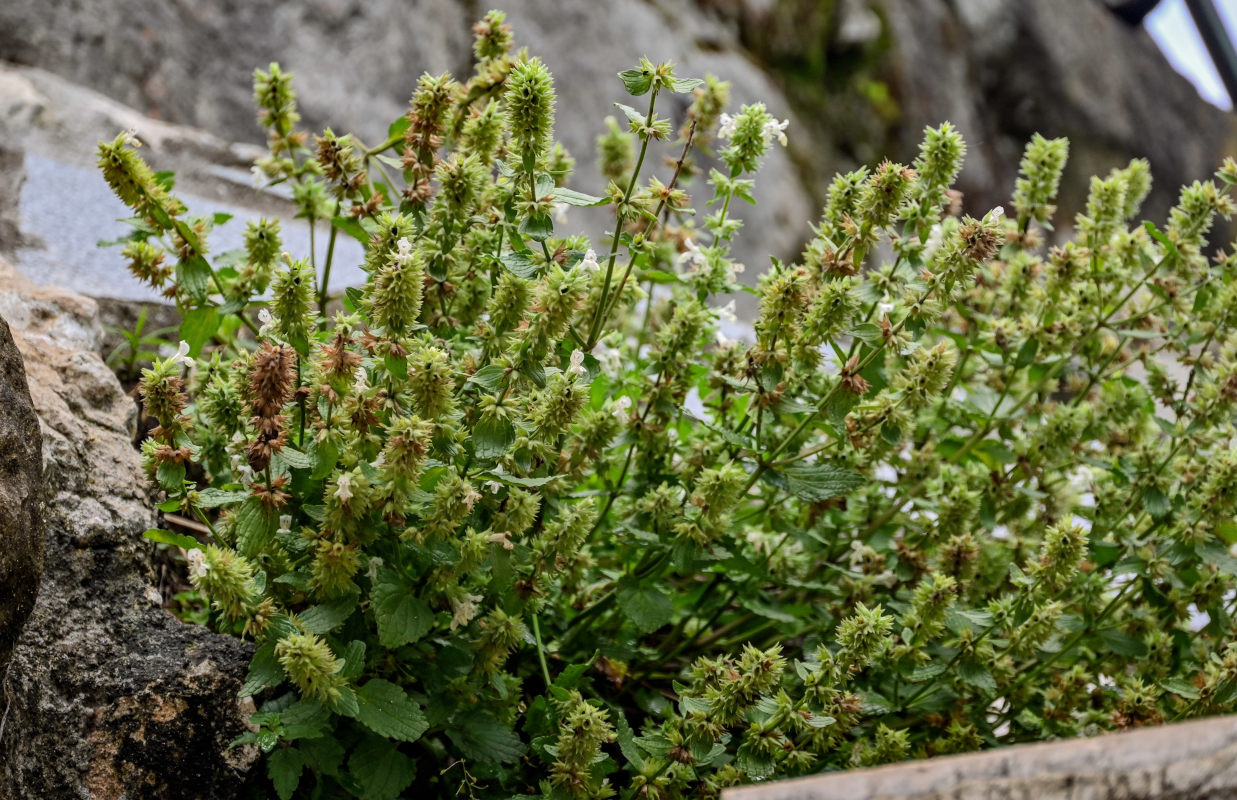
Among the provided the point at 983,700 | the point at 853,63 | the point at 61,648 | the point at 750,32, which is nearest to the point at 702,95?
the point at 983,700

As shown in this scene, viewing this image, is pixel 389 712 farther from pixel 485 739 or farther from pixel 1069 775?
pixel 1069 775

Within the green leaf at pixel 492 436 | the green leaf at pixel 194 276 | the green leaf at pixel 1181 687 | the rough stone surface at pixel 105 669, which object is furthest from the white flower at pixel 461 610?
the green leaf at pixel 1181 687

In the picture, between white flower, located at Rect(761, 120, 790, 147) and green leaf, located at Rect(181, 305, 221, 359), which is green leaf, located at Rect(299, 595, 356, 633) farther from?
white flower, located at Rect(761, 120, 790, 147)

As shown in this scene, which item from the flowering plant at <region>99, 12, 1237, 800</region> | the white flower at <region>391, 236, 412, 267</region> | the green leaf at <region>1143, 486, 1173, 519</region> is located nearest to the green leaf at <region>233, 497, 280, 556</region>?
the flowering plant at <region>99, 12, 1237, 800</region>

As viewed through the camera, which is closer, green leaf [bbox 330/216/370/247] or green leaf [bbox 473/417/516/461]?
green leaf [bbox 473/417/516/461]

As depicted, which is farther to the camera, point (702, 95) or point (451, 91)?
point (702, 95)

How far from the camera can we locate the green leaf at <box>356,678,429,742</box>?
1.50 m

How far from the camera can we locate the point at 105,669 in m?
1.65

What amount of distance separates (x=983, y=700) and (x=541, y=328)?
1.12 m

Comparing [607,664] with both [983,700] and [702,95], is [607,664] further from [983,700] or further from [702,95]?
[702,95]

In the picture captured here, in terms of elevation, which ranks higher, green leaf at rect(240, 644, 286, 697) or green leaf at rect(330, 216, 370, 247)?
green leaf at rect(330, 216, 370, 247)

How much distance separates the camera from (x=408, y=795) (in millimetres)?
1839

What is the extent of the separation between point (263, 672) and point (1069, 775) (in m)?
1.01

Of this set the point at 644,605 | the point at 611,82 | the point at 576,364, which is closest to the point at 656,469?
the point at 644,605
